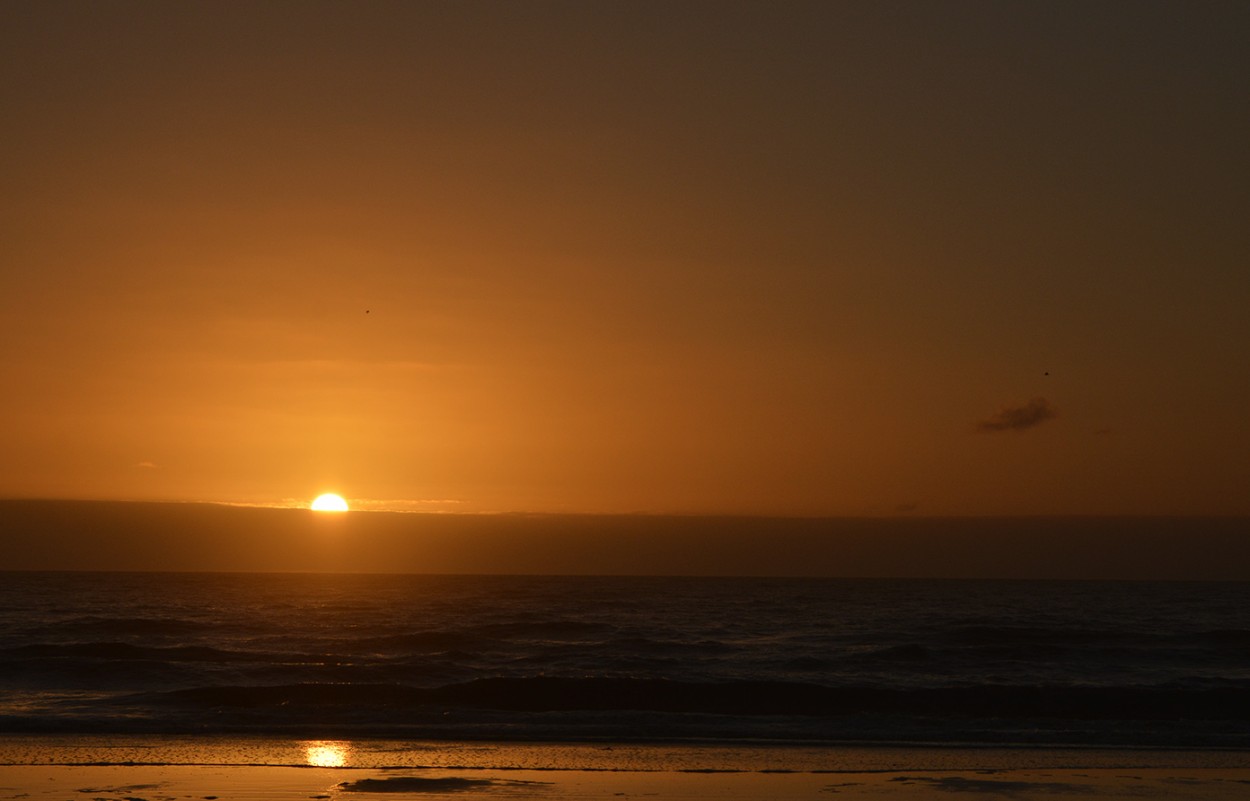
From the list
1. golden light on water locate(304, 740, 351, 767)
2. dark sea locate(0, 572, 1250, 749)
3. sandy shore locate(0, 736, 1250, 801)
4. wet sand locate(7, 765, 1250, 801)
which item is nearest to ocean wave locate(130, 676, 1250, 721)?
dark sea locate(0, 572, 1250, 749)

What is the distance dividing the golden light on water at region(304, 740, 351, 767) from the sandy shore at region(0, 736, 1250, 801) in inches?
0.9

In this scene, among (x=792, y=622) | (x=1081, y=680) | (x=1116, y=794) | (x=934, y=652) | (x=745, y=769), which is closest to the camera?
(x=1116, y=794)

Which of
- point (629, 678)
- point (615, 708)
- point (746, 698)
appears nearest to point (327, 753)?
point (615, 708)

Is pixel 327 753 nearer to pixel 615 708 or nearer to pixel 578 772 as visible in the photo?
pixel 578 772

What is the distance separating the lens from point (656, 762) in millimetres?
16203

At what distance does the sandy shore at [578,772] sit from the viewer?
13891 mm

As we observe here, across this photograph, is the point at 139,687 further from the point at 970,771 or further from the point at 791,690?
the point at 970,771

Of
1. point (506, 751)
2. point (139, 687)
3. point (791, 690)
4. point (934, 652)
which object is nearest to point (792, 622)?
point (934, 652)

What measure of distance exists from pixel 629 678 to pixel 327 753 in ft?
37.8

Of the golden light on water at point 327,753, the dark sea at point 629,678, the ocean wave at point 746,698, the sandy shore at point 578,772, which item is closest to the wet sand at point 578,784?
the sandy shore at point 578,772

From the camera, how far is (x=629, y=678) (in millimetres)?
27281

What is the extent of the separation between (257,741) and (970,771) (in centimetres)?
1100

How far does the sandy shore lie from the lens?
13891 millimetres

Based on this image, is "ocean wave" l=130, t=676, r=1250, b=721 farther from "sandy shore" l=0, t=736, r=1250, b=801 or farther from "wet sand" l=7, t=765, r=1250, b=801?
"wet sand" l=7, t=765, r=1250, b=801
